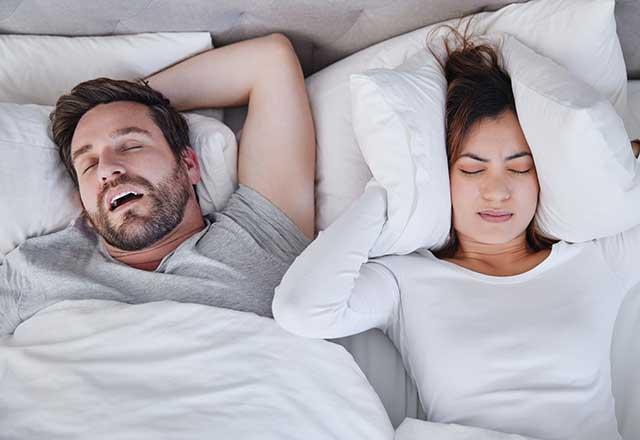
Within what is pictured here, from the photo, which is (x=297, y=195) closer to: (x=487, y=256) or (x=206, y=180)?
(x=206, y=180)

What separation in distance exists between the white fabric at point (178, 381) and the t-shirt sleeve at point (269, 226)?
0.63ft

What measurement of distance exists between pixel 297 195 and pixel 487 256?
0.40 meters

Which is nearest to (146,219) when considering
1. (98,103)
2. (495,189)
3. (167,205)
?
(167,205)

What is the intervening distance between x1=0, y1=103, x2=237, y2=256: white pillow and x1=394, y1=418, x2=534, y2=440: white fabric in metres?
0.64

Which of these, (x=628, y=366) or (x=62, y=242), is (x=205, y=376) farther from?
(x=628, y=366)

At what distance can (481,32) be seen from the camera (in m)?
1.43

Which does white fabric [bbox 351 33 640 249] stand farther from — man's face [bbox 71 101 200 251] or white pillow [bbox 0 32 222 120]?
white pillow [bbox 0 32 222 120]

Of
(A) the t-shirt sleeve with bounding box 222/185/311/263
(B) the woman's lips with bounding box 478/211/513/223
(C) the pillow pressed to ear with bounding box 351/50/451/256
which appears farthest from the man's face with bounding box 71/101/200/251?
(B) the woman's lips with bounding box 478/211/513/223

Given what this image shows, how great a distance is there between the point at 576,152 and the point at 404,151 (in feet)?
0.97

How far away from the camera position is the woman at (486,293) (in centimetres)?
116

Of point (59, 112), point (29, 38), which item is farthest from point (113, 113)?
point (29, 38)

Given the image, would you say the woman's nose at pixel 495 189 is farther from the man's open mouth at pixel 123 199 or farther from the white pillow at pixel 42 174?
the man's open mouth at pixel 123 199

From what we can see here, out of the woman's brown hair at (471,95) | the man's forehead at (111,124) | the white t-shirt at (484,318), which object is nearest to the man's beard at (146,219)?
the man's forehead at (111,124)

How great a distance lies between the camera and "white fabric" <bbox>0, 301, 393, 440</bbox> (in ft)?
3.52
